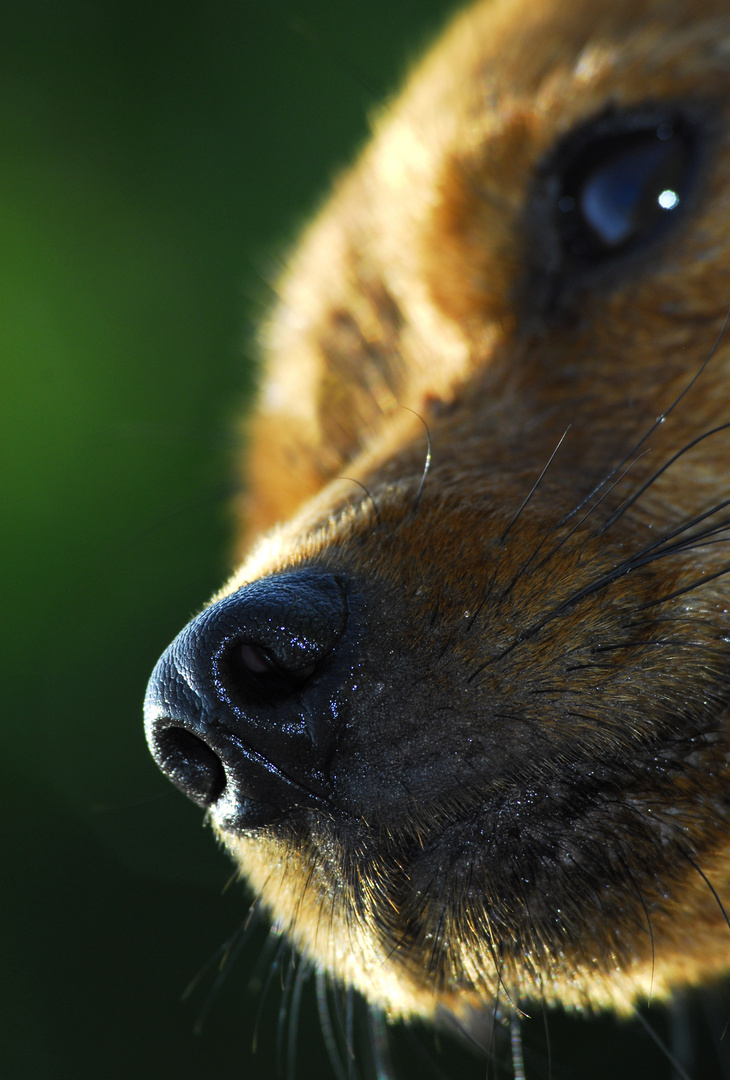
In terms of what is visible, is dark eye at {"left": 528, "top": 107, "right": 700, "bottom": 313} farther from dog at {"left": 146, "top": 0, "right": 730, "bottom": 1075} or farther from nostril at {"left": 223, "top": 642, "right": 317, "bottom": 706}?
nostril at {"left": 223, "top": 642, "right": 317, "bottom": 706}

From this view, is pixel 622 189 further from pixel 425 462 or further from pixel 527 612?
pixel 527 612

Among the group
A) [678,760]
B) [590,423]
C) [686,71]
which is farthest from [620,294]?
[678,760]

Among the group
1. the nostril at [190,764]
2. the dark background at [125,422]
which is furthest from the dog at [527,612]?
the dark background at [125,422]

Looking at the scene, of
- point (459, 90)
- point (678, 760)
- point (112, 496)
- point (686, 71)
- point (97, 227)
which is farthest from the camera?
point (97, 227)

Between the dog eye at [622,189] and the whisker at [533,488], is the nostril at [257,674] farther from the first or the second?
the dog eye at [622,189]

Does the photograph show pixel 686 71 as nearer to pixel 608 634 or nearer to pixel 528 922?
pixel 608 634

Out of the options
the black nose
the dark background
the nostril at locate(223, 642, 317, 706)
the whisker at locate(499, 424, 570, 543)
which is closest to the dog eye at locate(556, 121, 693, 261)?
the whisker at locate(499, 424, 570, 543)

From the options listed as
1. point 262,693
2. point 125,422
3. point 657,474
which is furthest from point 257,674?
point 125,422
